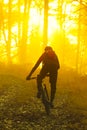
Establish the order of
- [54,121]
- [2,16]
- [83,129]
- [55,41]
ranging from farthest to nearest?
[55,41] → [2,16] → [54,121] → [83,129]

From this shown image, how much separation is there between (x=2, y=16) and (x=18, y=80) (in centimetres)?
2083

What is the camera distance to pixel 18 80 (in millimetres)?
25844

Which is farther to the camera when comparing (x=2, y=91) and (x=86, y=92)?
(x=86, y=92)

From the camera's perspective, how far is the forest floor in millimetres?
14008

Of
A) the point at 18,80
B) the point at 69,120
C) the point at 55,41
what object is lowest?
the point at 55,41

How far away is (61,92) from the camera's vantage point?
2284cm

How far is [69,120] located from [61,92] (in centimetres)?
790

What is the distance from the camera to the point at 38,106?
17609 millimetres

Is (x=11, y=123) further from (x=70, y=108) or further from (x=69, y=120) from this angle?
(x=70, y=108)

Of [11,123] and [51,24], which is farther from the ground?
[11,123]

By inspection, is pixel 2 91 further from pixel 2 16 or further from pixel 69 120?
pixel 2 16

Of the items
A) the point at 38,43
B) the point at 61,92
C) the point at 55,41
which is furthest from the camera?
the point at 55,41

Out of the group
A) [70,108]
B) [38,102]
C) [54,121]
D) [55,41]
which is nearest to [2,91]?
[38,102]

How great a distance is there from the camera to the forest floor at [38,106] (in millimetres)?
14008
